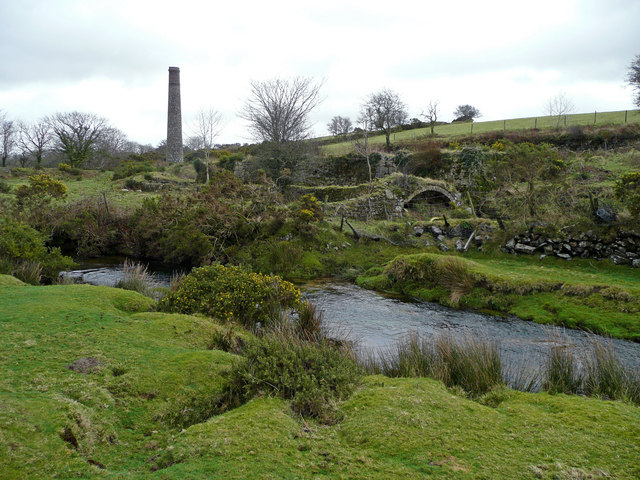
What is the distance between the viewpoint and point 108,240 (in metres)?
24.2

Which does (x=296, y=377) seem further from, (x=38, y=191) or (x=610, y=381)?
(x=38, y=191)

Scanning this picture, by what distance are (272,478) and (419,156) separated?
35.4 metres

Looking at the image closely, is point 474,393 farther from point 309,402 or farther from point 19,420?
point 19,420

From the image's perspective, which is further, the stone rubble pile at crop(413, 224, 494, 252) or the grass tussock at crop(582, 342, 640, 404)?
the stone rubble pile at crop(413, 224, 494, 252)

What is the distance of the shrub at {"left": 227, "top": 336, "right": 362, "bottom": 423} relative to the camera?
16.7 feet

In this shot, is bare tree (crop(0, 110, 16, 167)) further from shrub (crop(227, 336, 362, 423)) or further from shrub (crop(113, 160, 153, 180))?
shrub (crop(227, 336, 362, 423))

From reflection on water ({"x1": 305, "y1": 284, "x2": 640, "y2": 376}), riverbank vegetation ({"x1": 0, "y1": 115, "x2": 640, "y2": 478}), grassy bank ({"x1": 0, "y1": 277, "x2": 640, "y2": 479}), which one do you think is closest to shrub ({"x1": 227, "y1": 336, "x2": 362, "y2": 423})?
riverbank vegetation ({"x1": 0, "y1": 115, "x2": 640, "y2": 478})

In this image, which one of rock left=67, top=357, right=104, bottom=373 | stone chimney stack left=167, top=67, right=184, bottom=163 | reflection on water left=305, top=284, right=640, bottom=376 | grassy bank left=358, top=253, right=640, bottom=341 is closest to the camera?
rock left=67, top=357, right=104, bottom=373

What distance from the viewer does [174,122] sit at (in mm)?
59375

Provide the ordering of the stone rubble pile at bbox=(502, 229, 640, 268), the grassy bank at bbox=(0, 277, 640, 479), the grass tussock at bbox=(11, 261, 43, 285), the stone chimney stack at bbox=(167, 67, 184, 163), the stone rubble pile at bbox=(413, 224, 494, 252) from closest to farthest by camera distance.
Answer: the grassy bank at bbox=(0, 277, 640, 479), the grass tussock at bbox=(11, 261, 43, 285), the stone rubble pile at bbox=(502, 229, 640, 268), the stone rubble pile at bbox=(413, 224, 494, 252), the stone chimney stack at bbox=(167, 67, 184, 163)

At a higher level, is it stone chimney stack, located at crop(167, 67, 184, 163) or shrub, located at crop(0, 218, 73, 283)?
stone chimney stack, located at crop(167, 67, 184, 163)

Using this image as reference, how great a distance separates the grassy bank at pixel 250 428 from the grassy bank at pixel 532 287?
7.22 m

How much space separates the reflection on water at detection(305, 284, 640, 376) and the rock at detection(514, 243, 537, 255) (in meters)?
6.70

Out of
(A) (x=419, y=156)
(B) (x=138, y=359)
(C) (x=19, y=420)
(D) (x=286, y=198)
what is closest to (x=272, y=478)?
(C) (x=19, y=420)
